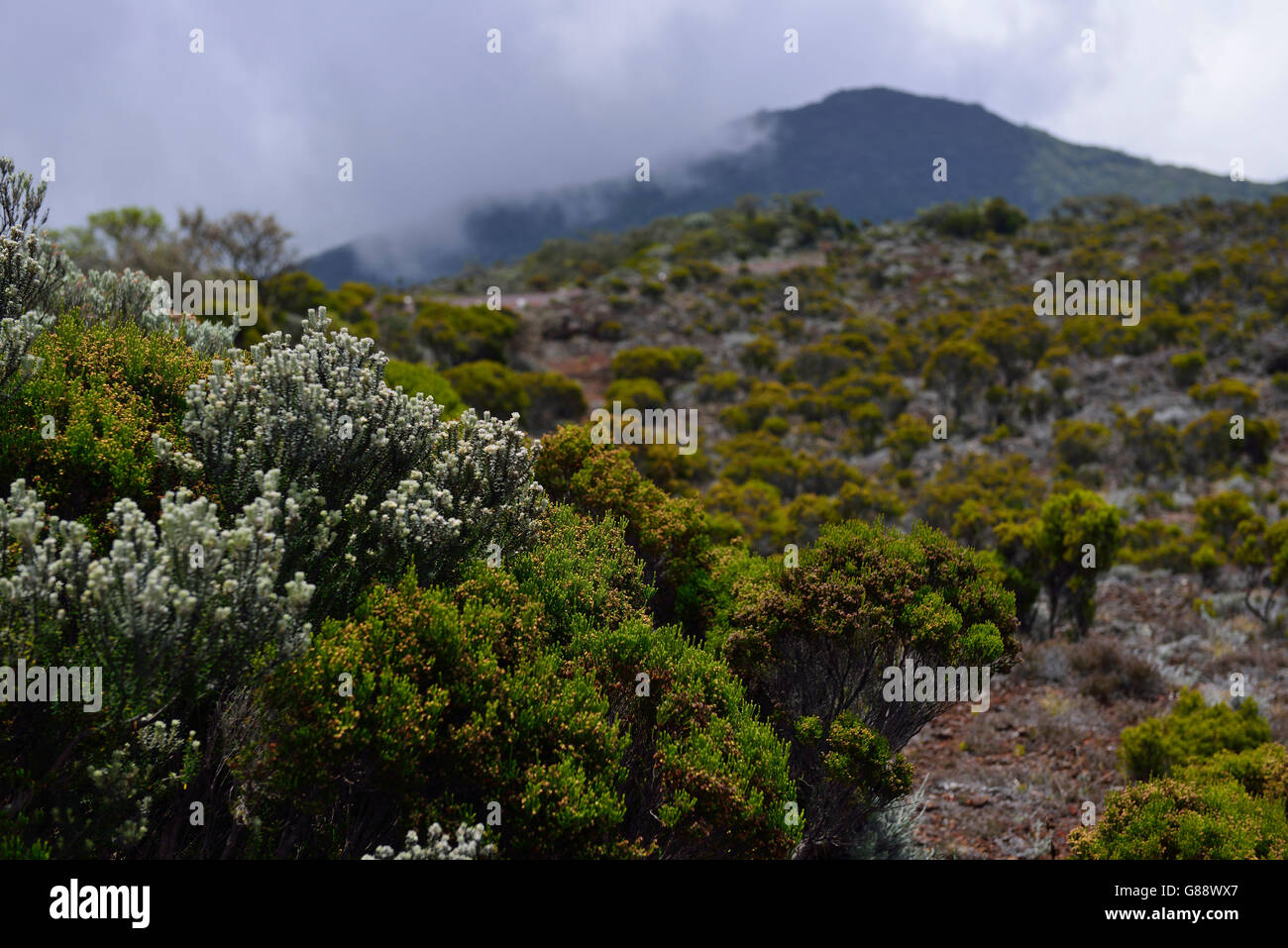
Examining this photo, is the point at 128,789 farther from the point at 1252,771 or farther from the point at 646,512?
the point at 1252,771

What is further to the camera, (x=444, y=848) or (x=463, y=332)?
(x=463, y=332)

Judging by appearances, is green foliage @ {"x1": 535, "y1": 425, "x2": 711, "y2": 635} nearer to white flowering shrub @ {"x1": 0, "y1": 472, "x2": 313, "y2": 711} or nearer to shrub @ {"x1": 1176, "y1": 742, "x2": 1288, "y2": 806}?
white flowering shrub @ {"x1": 0, "y1": 472, "x2": 313, "y2": 711}

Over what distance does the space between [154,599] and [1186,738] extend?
29.7 ft

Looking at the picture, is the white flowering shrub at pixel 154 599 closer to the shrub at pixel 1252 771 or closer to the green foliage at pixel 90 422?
the green foliage at pixel 90 422

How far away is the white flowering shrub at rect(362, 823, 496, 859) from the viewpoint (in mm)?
3494

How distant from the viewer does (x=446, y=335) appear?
28.7m

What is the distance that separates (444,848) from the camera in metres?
3.53

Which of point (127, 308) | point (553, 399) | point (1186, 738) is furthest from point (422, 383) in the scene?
point (553, 399)

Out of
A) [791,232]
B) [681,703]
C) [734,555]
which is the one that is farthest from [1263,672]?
[791,232]

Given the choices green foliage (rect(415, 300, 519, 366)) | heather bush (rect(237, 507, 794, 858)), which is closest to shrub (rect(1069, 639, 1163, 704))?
heather bush (rect(237, 507, 794, 858))

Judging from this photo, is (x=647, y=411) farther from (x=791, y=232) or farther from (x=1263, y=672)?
(x=791, y=232)

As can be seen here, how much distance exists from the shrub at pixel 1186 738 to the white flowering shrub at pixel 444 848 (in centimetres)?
681

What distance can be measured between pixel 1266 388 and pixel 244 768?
28519 mm

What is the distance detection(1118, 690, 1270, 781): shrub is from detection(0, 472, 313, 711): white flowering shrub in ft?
26.5
